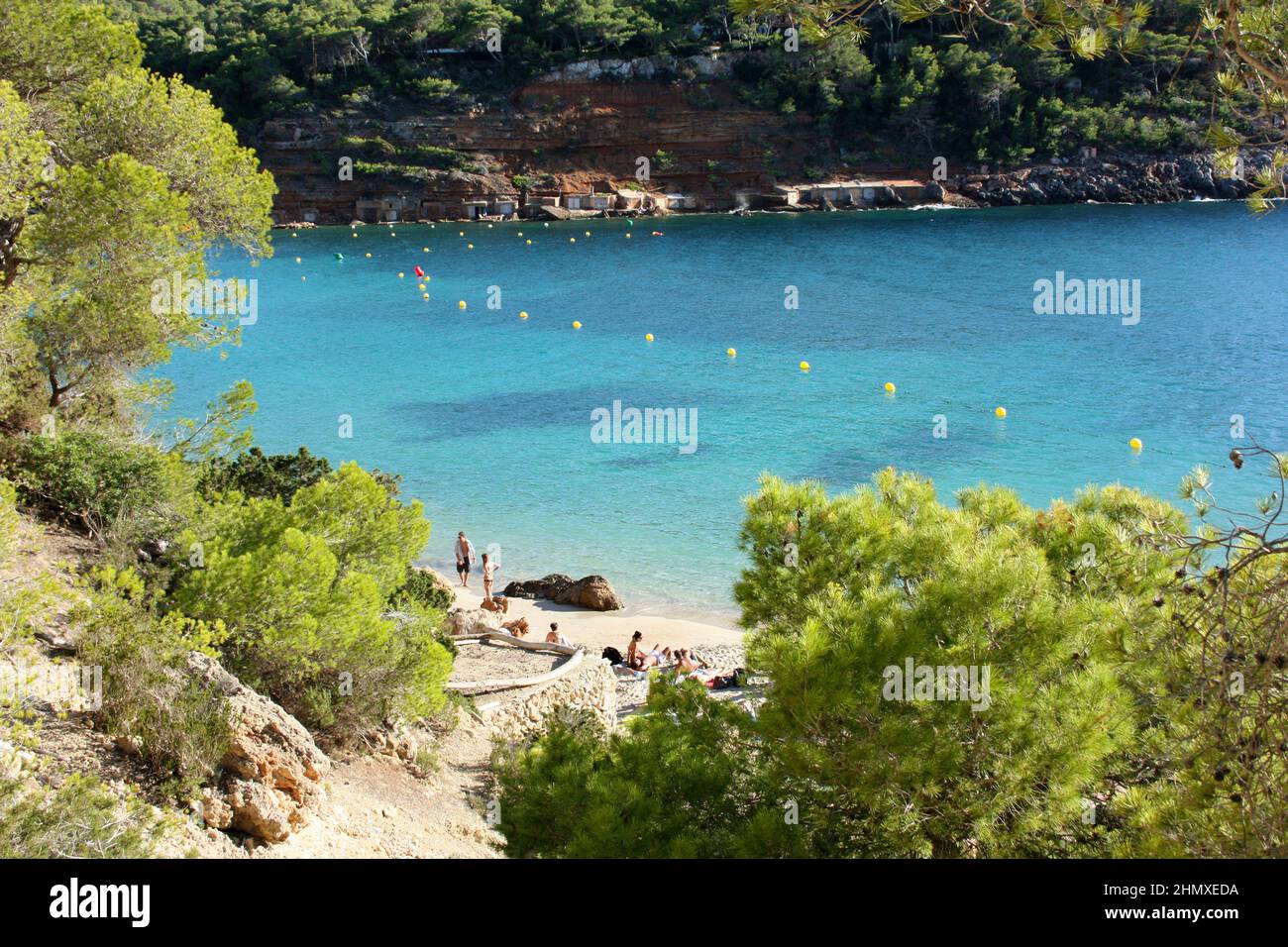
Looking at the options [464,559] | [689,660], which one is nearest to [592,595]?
[464,559]

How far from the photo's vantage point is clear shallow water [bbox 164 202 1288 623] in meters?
21.9

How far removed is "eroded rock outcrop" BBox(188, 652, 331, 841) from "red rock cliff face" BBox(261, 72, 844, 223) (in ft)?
215

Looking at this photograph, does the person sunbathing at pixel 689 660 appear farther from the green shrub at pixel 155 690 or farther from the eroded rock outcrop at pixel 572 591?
the green shrub at pixel 155 690

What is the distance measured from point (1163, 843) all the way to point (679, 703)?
3.27m

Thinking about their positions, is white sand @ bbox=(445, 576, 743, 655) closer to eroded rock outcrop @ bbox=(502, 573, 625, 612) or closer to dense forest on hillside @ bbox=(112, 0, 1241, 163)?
eroded rock outcrop @ bbox=(502, 573, 625, 612)

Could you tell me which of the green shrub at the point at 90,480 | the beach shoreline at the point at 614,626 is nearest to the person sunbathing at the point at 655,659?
the beach shoreline at the point at 614,626

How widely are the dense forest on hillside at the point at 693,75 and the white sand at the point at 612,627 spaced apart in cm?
6176

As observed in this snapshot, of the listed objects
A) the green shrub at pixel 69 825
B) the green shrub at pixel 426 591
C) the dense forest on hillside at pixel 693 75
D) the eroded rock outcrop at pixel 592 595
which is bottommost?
the eroded rock outcrop at pixel 592 595

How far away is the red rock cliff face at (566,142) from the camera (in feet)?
229

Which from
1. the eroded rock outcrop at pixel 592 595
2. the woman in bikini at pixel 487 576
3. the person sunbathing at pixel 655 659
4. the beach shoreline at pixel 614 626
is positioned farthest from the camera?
the woman in bikini at pixel 487 576

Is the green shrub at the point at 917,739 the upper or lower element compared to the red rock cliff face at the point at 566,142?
lower
